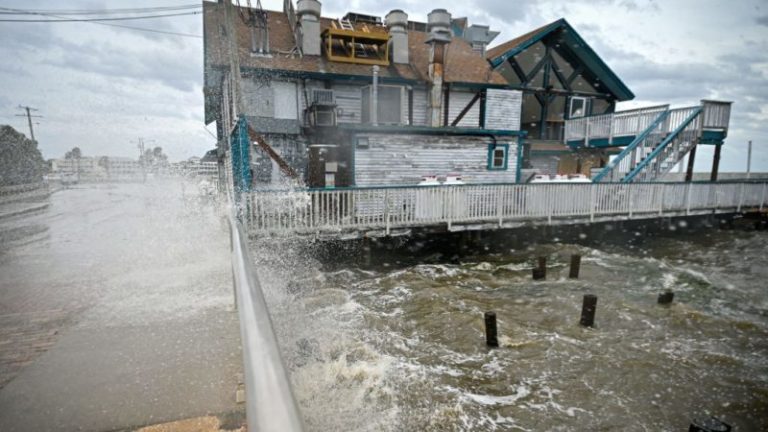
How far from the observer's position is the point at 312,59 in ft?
60.1

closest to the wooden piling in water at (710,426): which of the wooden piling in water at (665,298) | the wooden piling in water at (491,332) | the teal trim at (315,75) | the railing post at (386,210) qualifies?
the wooden piling in water at (491,332)

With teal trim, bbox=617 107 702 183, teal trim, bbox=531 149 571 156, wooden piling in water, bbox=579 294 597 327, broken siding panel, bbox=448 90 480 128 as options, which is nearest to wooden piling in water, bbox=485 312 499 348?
wooden piling in water, bbox=579 294 597 327

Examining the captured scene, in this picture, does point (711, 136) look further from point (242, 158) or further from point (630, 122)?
point (242, 158)

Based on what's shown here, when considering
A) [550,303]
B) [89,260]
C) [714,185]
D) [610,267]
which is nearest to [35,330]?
[89,260]

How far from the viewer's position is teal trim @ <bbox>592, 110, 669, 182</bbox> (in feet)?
55.0

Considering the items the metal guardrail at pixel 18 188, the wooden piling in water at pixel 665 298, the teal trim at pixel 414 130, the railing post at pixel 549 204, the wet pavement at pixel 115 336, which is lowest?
the wooden piling in water at pixel 665 298

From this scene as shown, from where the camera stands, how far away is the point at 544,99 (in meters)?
24.6

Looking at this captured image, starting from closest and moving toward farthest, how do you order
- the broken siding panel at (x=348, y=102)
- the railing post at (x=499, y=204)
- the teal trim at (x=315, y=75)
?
the railing post at (x=499, y=204), the teal trim at (x=315, y=75), the broken siding panel at (x=348, y=102)

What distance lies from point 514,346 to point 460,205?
575cm

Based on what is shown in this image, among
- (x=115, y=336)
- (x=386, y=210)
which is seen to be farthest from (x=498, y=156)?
(x=115, y=336)

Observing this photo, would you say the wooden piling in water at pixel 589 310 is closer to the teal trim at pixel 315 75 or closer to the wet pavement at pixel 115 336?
the wet pavement at pixel 115 336

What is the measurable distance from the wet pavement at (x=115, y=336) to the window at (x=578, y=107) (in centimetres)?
2440

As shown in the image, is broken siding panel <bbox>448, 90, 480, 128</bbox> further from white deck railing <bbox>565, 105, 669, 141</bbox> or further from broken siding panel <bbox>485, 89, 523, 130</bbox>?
white deck railing <bbox>565, 105, 669, 141</bbox>

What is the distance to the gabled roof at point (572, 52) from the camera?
2270 centimetres
